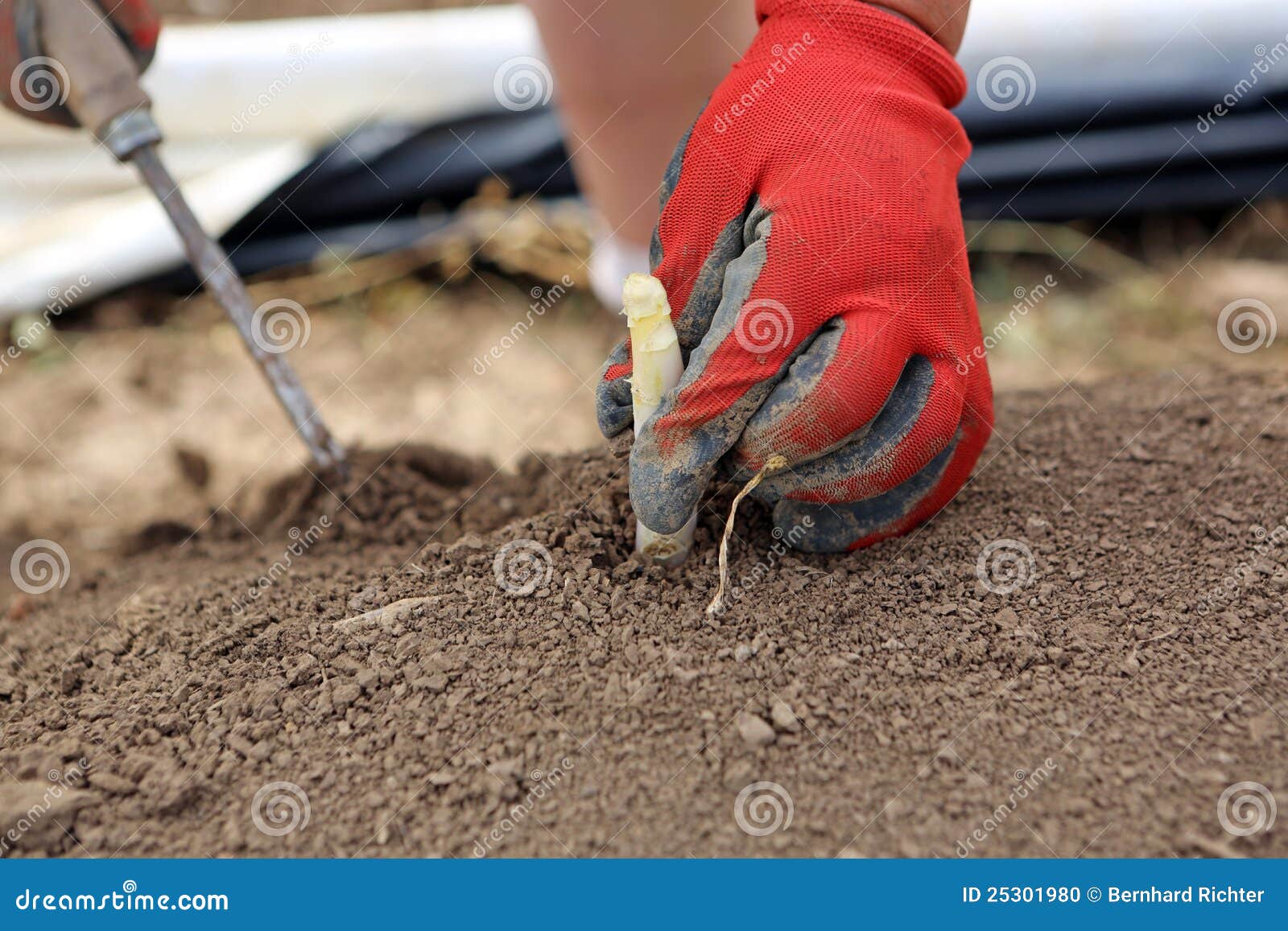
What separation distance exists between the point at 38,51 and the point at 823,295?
1204mm

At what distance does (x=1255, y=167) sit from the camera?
8.39ft

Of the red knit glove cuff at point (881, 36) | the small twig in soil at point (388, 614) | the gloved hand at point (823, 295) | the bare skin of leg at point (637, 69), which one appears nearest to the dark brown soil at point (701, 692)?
the small twig in soil at point (388, 614)

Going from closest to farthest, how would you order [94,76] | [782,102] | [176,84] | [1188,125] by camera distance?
1. [782,102]
2. [94,76]
3. [1188,125]
4. [176,84]

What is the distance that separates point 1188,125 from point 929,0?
1662 millimetres

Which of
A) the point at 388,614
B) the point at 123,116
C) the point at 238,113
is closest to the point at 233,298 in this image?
the point at 123,116

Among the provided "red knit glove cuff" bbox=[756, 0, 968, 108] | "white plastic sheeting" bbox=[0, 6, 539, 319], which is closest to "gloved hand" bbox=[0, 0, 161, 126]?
"red knit glove cuff" bbox=[756, 0, 968, 108]

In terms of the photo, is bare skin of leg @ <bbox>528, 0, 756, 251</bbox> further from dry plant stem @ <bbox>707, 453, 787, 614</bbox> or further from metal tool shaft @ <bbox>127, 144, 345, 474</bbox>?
dry plant stem @ <bbox>707, 453, 787, 614</bbox>

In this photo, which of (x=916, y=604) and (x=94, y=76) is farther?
(x=94, y=76)

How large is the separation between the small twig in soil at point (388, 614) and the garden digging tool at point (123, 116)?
0.54 m

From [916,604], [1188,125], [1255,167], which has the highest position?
[916,604]

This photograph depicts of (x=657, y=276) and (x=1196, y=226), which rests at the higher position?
(x=657, y=276)

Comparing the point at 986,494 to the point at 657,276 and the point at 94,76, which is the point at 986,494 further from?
the point at 94,76

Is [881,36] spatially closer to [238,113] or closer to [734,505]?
[734,505]

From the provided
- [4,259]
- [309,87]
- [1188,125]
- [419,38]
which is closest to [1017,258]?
[1188,125]
